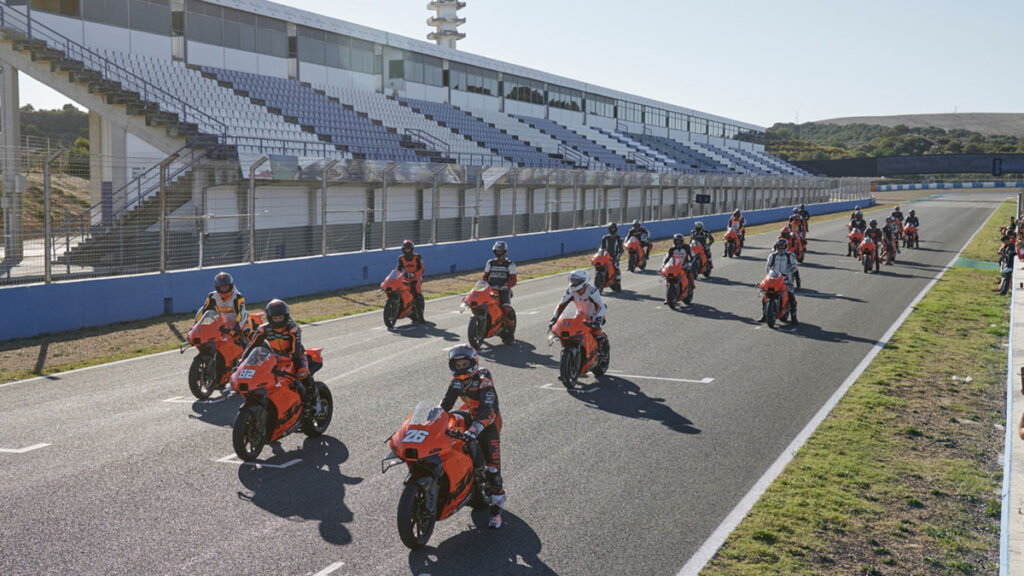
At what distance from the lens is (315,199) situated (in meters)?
29.2

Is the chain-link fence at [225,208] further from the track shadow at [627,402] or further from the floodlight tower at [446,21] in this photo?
the floodlight tower at [446,21]

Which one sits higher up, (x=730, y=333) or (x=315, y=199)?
(x=315, y=199)

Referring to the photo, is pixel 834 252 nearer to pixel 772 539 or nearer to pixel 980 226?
pixel 980 226

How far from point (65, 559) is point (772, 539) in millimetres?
5214

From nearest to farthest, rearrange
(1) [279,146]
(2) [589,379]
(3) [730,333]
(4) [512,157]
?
1. (2) [589,379]
2. (3) [730,333]
3. (1) [279,146]
4. (4) [512,157]

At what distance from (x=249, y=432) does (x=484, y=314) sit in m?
6.60

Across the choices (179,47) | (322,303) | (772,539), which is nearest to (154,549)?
(772,539)

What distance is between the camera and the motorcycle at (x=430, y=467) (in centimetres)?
650

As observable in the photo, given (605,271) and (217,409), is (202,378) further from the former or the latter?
(605,271)

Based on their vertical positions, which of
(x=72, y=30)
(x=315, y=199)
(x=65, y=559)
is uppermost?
(x=72, y=30)

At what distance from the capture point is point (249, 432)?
8656mm

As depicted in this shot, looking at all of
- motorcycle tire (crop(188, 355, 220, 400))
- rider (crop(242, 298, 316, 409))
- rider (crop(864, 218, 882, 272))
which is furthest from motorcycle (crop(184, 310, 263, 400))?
rider (crop(864, 218, 882, 272))

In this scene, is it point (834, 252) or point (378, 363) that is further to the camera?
point (834, 252)

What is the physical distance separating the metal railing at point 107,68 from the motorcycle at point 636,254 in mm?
13666
